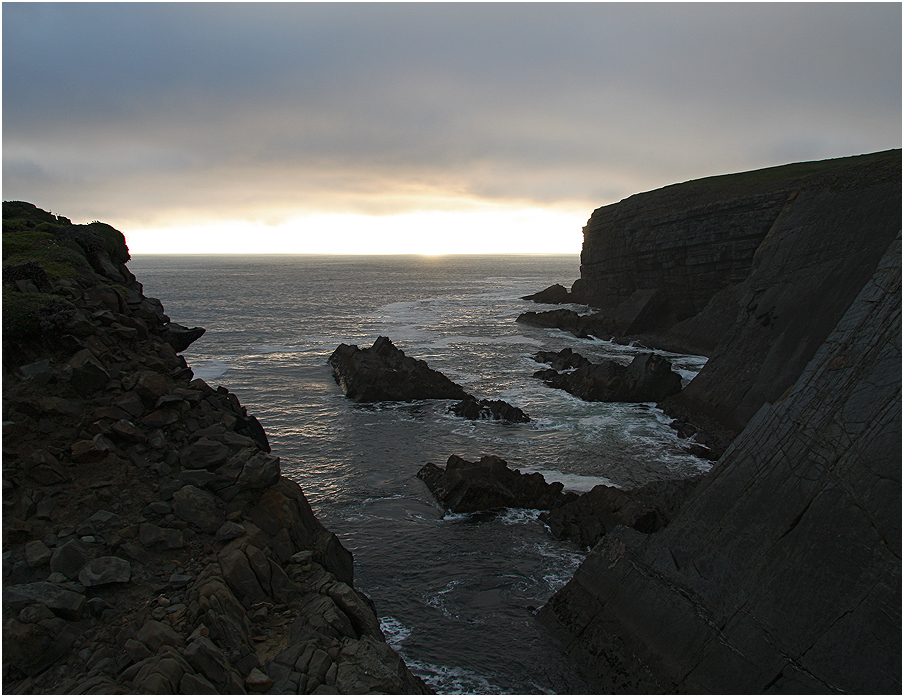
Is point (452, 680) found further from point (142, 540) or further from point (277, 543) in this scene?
point (142, 540)

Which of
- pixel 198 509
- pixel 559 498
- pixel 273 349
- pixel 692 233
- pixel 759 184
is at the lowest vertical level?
pixel 559 498

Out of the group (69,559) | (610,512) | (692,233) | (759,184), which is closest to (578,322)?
(692,233)

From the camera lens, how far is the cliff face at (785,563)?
412 inches

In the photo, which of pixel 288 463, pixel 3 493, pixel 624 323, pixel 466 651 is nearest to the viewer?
pixel 3 493

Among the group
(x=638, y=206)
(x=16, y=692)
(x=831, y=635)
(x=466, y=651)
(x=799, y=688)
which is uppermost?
(x=638, y=206)

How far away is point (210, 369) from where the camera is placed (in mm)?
47938

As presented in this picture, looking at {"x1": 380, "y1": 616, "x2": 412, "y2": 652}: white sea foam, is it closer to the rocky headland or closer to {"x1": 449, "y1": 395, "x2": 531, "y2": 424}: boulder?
the rocky headland

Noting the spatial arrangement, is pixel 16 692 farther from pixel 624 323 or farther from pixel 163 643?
pixel 624 323

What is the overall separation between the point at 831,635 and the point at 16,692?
13271mm

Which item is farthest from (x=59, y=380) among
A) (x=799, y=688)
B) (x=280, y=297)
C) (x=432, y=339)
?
(x=280, y=297)

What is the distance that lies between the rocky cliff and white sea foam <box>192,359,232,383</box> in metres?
32.3

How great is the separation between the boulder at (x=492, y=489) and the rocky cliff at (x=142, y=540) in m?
9.76

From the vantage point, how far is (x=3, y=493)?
9289 mm

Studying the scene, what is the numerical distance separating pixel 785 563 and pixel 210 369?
4586 centimetres
